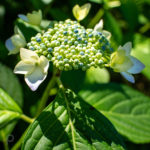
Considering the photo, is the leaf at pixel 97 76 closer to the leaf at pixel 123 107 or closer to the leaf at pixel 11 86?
the leaf at pixel 123 107

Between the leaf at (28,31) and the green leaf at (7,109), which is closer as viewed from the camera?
the green leaf at (7,109)

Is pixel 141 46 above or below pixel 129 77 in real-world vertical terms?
below

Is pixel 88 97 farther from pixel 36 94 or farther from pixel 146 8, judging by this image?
pixel 146 8

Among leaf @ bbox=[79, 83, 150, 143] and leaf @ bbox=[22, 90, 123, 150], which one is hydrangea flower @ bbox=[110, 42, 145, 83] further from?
leaf @ bbox=[79, 83, 150, 143]

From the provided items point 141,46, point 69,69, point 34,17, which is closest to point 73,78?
point 34,17

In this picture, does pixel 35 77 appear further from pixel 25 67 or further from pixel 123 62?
pixel 123 62

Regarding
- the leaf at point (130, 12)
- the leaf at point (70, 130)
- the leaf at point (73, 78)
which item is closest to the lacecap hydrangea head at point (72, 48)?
the leaf at point (70, 130)

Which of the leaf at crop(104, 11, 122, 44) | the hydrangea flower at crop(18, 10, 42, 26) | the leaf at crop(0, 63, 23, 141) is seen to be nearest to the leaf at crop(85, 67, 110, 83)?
the leaf at crop(104, 11, 122, 44)
